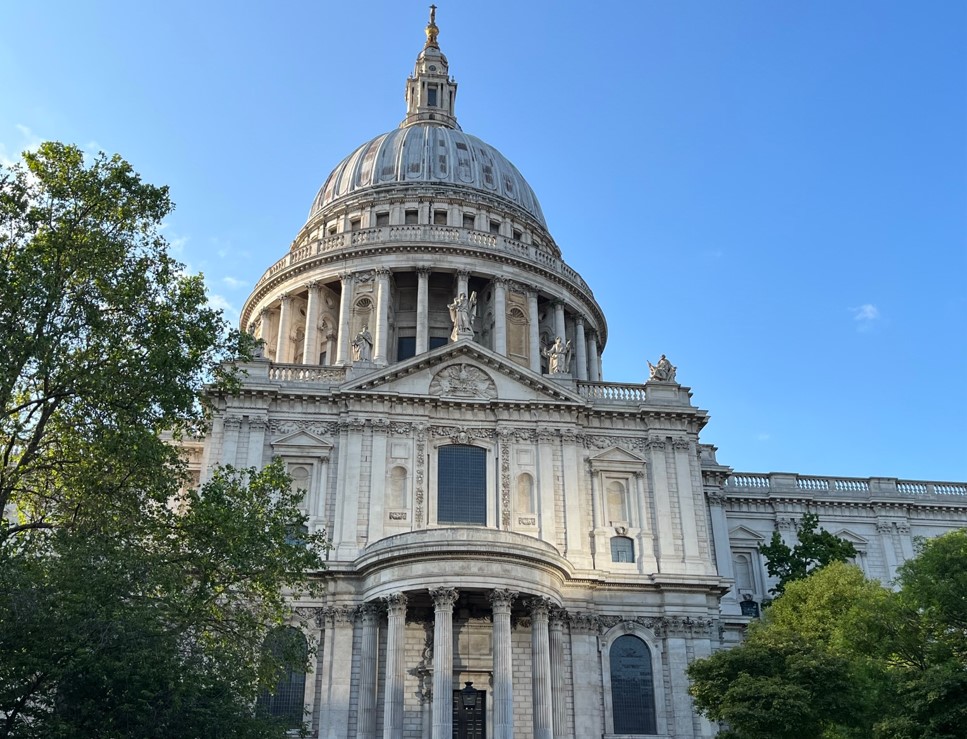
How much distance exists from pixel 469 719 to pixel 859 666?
14.2 metres

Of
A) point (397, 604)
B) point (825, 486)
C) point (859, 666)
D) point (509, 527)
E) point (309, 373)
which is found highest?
point (309, 373)

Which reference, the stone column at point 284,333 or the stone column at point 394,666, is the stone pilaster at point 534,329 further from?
the stone column at point 394,666

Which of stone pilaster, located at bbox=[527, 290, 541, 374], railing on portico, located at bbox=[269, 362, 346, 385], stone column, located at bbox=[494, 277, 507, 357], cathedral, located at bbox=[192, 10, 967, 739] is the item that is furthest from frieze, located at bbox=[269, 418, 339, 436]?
stone pilaster, located at bbox=[527, 290, 541, 374]

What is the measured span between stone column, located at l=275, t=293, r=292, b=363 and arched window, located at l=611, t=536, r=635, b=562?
2480cm

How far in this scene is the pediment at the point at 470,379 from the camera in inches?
1666

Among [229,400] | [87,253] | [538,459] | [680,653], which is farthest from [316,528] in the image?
[87,253]

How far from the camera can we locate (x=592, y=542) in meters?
41.2

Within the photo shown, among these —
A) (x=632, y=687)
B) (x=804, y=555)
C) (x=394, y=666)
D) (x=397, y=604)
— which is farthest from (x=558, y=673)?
(x=804, y=555)

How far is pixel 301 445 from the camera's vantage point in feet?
135

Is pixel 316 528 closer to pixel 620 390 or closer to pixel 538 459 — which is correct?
pixel 538 459

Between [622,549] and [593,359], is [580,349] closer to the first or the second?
[593,359]

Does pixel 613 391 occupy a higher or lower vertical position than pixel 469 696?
higher

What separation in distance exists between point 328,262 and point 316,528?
75.0 feet

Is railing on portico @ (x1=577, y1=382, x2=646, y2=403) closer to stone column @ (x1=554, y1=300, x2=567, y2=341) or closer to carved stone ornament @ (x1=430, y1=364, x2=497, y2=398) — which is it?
carved stone ornament @ (x1=430, y1=364, x2=497, y2=398)
